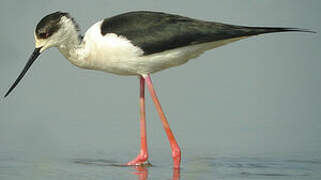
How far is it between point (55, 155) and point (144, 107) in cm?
123

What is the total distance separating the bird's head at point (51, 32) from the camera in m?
6.84

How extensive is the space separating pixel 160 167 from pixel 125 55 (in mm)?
1305

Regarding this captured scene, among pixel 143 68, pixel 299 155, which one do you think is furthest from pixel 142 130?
pixel 299 155

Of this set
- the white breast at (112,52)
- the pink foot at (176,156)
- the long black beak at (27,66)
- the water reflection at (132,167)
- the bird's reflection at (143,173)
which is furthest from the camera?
the long black beak at (27,66)

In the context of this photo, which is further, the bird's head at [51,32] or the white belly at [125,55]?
the bird's head at [51,32]

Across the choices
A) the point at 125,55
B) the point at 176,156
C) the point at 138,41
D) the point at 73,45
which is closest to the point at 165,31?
the point at 138,41

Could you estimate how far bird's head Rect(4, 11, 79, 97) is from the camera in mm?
6836

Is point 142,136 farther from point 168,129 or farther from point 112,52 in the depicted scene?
point 112,52

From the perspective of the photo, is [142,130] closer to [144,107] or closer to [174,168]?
[144,107]

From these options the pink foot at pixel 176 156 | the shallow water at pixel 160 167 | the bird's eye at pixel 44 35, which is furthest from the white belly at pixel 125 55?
the shallow water at pixel 160 167

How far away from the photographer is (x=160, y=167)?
261 inches

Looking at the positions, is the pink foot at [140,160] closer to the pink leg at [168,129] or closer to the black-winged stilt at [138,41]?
the black-winged stilt at [138,41]

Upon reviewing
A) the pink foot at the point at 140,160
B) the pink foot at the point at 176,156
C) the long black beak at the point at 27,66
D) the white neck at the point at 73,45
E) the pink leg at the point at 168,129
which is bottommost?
the pink foot at the point at 140,160

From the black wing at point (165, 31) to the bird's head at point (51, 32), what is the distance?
427 millimetres
